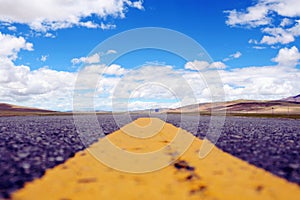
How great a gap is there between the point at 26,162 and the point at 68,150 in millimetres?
3729

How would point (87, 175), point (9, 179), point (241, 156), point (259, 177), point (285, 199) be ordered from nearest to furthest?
1. point (285, 199)
2. point (9, 179)
3. point (259, 177)
4. point (87, 175)
5. point (241, 156)

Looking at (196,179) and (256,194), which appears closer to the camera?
(256,194)

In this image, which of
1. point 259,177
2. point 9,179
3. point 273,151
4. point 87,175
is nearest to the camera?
point 9,179

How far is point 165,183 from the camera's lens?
954cm

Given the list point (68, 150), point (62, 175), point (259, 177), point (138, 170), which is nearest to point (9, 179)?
point (62, 175)

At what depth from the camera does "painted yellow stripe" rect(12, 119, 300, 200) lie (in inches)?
321

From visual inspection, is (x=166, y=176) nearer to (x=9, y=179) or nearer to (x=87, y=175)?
(x=87, y=175)

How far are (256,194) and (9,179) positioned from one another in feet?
23.8

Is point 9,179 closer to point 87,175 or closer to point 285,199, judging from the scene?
point 87,175

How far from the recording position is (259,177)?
9797 millimetres

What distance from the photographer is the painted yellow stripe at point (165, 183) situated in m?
8.15

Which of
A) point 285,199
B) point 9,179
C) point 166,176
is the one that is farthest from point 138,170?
point 285,199

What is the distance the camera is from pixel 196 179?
9.79 metres

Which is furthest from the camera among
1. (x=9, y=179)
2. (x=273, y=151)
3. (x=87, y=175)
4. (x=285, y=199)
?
(x=273, y=151)
